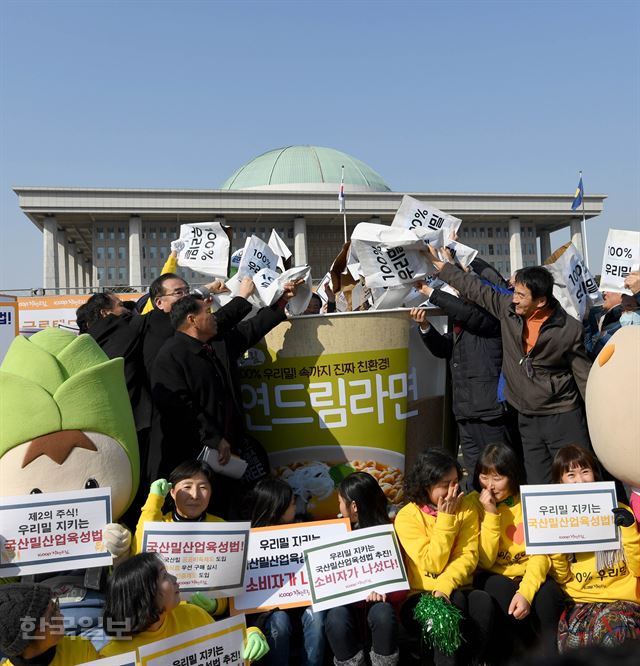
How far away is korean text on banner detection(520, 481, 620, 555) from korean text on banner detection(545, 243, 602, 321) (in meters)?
1.64

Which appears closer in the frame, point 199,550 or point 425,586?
point 199,550

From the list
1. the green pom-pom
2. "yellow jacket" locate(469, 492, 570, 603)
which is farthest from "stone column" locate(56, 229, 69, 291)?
the green pom-pom

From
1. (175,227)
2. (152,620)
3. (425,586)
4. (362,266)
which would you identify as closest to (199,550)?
(152,620)

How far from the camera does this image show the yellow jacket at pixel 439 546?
3324 millimetres

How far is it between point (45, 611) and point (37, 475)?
2.92 ft

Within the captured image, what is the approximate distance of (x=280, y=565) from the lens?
10.9ft

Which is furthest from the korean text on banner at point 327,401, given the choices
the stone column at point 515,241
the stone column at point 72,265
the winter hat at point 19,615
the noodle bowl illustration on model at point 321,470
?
the stone column at point 72,265

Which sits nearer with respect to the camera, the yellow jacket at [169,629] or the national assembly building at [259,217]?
the yellow jacket at [169,629]

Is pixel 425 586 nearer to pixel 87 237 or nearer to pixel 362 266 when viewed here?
pixel 362 266

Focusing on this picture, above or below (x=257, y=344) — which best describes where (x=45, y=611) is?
below

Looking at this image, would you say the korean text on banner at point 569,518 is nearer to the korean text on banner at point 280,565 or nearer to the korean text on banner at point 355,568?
the korean text on banner at point 355,568

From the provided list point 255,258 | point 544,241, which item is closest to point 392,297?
point 255,258

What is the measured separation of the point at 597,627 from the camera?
3195 mm

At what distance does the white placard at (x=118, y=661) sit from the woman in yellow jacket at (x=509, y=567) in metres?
1.72
